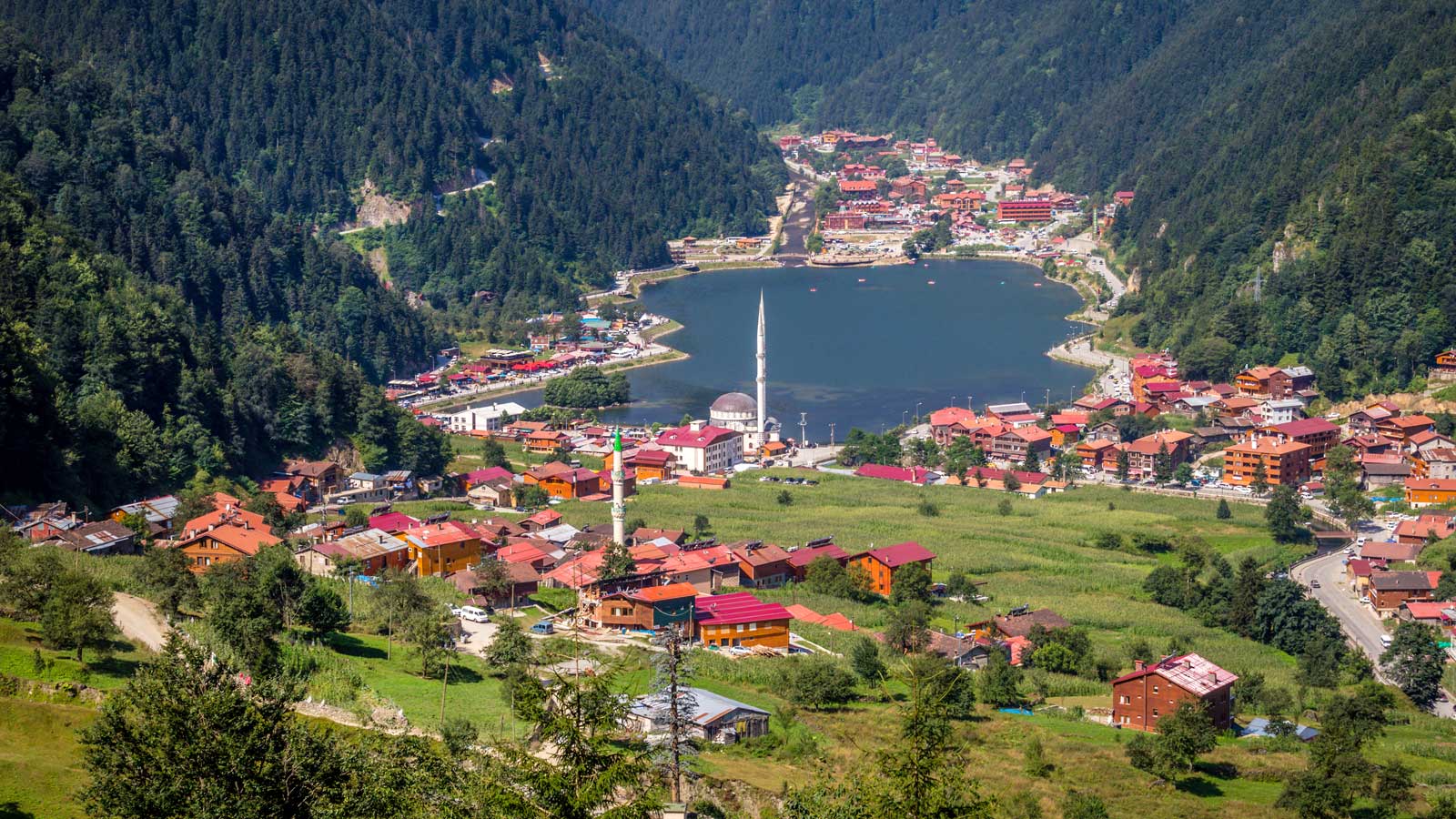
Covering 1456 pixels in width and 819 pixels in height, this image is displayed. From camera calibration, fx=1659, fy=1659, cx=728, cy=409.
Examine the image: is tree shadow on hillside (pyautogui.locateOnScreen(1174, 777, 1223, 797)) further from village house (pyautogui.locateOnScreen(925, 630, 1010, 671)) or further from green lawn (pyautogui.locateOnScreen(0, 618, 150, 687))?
green lawn (pyautogui.locateOnScreen(0, 618, 150, 687))

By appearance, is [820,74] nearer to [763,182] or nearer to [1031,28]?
[1031,28]

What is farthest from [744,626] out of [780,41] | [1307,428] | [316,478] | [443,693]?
[780,41]

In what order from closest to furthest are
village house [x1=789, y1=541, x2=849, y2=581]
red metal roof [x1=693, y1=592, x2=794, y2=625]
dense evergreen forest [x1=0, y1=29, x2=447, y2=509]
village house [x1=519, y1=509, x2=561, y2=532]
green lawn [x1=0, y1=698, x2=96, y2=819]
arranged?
green lawn [x1=0, y1=698, x2=96, y2=819] → red metal roof [x1=693, y1=592, x2=794, y2=625] → village house [x1=789, y1=541, x2=849, y2=581] → dense evergreen forest [x1=0, y1=29, x2=447, y2=509] → village house [x1=519, y1=509, x2=561, y2=532]

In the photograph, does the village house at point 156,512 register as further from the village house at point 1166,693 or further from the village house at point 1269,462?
the village house at point 1269,462

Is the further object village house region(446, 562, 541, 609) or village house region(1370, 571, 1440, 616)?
village house region(1370, 571, 1440, 616)

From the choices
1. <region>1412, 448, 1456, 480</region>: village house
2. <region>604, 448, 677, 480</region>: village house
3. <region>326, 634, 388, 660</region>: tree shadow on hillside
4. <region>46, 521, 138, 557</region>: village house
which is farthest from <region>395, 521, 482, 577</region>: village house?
<region>1412, 448, 1456, 480</region>: village house

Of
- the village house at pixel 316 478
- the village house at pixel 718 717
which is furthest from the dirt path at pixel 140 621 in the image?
the village house at pixel 316 478
